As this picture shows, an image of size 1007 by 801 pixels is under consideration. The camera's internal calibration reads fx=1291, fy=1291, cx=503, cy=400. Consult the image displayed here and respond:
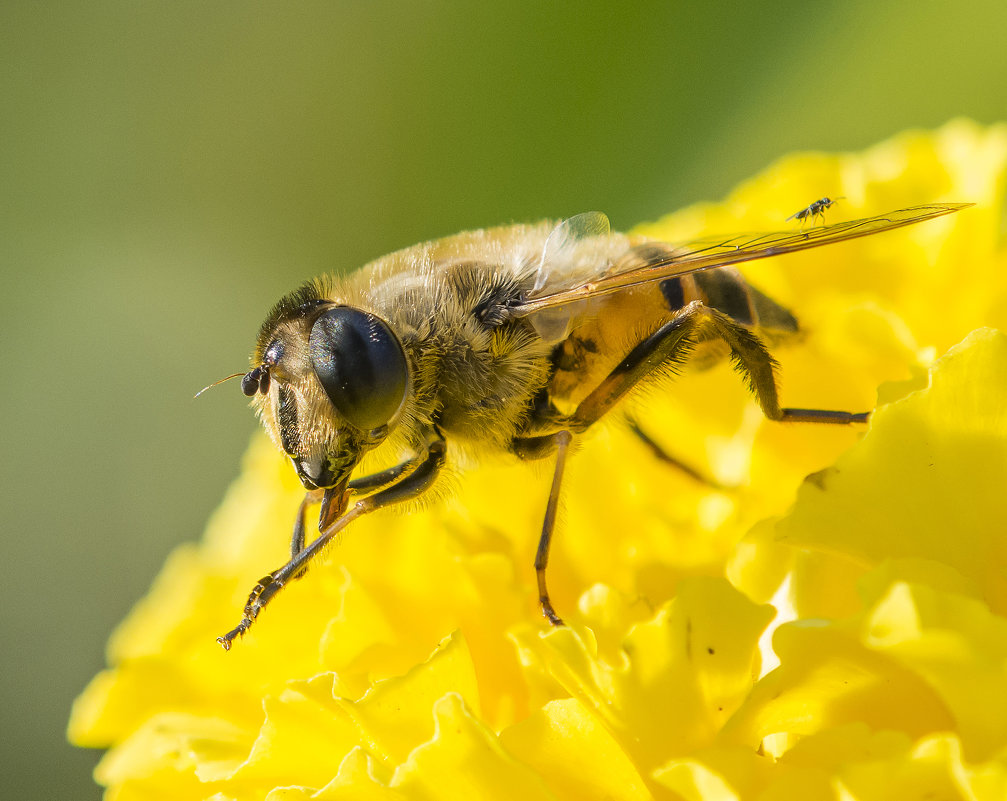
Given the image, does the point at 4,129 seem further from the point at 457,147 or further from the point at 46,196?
the point at 457,147

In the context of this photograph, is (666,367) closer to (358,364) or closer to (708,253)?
(708,253)

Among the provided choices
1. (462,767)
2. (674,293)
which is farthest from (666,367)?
(462,767)

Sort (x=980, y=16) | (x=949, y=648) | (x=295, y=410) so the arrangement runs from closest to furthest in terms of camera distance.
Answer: (x=949, y=648)
(x=295, y=410)
(x=980, y=16)

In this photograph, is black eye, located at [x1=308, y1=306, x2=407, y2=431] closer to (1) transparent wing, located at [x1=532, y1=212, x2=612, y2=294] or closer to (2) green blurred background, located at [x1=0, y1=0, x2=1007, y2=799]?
(1) transparent wing, located at [x1=532, y1=212, x2=612, y2=294]

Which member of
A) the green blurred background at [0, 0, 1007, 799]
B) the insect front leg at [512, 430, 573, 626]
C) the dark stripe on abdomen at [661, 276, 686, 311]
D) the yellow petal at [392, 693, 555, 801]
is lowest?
the yellow petal at [392, 693, 555, 801]

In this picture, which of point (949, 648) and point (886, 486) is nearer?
point (949, 648)

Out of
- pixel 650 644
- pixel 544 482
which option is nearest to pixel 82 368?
pixel 544 482

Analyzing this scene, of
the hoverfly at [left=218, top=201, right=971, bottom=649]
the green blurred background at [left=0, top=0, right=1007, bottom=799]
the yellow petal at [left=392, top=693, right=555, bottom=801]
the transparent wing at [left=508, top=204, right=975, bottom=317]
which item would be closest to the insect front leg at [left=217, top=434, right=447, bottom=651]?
the hoverfly at [left=218, top=201, right=971, bottom=649]
